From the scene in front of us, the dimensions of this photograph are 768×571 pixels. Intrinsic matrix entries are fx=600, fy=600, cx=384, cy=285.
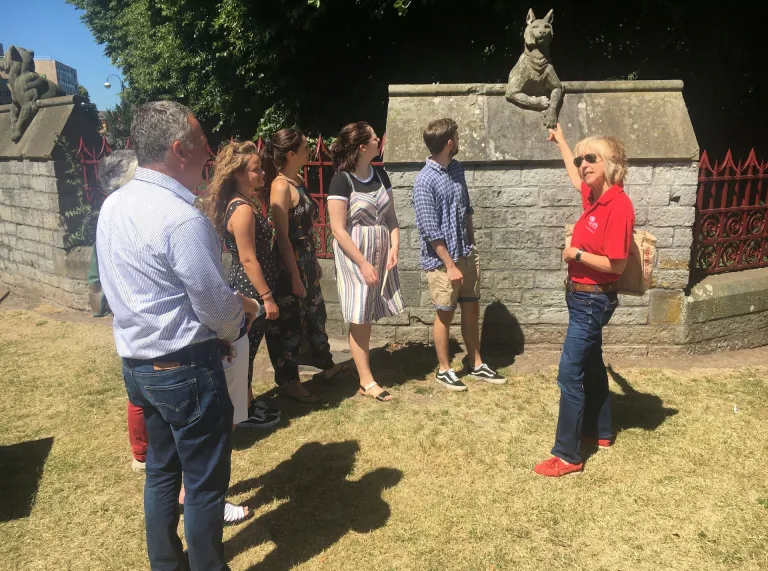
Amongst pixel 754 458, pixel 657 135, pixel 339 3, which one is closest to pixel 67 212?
pixel 339 3

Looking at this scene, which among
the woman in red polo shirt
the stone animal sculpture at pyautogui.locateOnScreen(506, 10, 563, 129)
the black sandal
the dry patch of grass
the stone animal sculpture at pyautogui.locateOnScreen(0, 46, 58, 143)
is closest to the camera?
the dry patch of grass

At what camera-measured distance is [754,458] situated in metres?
3.40

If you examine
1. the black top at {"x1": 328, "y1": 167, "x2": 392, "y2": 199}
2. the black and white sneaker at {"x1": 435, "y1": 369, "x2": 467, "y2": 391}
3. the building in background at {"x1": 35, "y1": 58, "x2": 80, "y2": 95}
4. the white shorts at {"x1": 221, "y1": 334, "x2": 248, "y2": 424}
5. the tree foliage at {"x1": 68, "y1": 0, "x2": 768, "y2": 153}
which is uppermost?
the building in background at {"x1": 35, "y1": 58, "x2": 80, "y2": 95}

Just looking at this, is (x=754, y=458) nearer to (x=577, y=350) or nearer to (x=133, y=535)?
(x=577, y=350)

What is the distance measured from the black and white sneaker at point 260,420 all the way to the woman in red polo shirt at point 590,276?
1.70 meters

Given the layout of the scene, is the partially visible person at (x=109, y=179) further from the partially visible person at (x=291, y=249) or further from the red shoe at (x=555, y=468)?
the red shoe at (x=555, y=468)

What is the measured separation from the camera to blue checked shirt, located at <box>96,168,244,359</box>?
6.53 feet

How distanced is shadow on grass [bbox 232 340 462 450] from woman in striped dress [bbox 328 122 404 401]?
0.84 ft

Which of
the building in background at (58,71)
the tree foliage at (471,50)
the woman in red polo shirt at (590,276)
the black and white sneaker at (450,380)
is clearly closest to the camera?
the woman in red polo shirt at (590,276)

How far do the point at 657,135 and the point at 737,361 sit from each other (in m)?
1.96

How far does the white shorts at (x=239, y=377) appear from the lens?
2.81 meters

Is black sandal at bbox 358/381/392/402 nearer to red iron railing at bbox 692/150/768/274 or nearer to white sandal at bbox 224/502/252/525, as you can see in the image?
white sandal at bbox 224/502/252/525

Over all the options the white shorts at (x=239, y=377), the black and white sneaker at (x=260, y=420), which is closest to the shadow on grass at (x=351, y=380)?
the black and white sneaker at (x=260, y=420)

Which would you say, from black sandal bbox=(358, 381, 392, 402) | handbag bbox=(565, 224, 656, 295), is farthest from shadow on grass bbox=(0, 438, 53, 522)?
handbag bbox=(565, 224, 656, 295)
